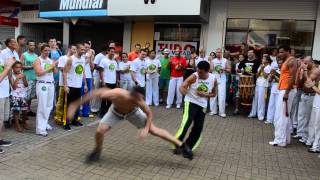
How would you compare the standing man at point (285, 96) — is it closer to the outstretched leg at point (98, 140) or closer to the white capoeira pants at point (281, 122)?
the white capoeira pants at point (281, 122)

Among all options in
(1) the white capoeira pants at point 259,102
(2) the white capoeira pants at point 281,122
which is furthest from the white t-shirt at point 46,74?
(1) the white capoeira pants at point 259,102

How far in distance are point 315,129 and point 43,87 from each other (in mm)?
5401

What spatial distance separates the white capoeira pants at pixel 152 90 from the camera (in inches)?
468

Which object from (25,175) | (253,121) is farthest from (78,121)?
(253,121)

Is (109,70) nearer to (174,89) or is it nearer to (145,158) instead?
(174,89)

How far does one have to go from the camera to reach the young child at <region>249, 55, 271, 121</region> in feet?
33.4

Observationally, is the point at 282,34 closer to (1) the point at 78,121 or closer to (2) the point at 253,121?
(2) the point at 253,121

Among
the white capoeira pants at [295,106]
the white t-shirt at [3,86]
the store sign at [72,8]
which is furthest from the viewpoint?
the store sign at [72,8]

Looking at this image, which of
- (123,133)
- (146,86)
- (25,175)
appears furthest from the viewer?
(146,86)

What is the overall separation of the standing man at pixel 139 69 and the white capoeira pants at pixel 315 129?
4.99 meters

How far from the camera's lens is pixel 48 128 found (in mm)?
7836

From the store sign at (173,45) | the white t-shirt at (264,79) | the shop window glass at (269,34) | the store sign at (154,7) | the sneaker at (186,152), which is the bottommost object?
the sneaker at (186,152)

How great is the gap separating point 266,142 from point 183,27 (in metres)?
7.04

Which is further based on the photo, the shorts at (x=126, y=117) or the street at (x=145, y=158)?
the shorts at (x=126, y=117)
